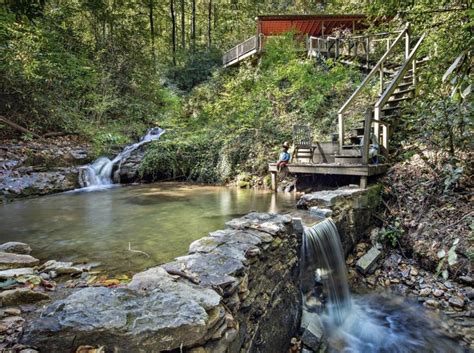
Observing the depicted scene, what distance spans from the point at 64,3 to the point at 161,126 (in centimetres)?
747

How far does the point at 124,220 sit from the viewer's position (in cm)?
564

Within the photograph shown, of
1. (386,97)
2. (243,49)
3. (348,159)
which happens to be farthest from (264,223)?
(243,49)

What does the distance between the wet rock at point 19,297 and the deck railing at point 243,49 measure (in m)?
15.4

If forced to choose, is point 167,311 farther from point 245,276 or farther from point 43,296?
point 43,296

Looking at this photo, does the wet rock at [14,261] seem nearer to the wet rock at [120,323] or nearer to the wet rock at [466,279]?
the wet rock at [120,323]

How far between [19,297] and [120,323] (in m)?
1.11

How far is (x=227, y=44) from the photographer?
78.2ft

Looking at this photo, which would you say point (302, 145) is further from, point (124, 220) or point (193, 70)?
point (193, 70)

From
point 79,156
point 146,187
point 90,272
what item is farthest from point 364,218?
point 79,156

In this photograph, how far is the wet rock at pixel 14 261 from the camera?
10.5 ft

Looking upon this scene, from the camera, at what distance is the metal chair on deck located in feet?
Answer: 27.0

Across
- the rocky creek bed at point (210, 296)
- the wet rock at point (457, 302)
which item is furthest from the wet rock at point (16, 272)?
the wet rock at point (457, 302)

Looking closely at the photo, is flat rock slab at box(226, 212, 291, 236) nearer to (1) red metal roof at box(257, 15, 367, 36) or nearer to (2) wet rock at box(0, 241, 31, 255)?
Answer: (2) wet rock at box(0, 241, 31, 255)

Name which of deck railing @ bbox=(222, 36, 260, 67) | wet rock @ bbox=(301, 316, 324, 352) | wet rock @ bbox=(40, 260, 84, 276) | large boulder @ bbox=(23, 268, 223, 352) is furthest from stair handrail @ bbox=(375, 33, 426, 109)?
deck railing @ bbox=(222, 36, 260, 67)
